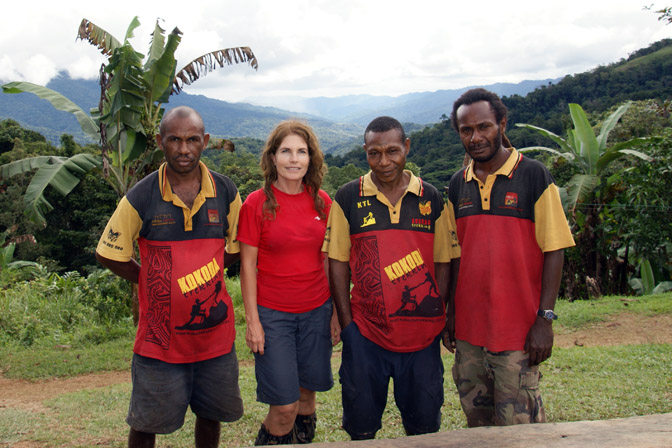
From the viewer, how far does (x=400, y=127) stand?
111 inches

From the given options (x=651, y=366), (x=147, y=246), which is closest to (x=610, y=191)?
(x=651, y=366)

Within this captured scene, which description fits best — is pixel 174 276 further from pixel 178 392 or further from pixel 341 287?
pixel 341 287

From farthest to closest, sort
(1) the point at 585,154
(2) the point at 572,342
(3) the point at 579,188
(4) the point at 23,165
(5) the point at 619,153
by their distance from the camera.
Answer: (1) the point at 585,154 → (4) the point at 23,165 → (5) the point at 619,153 → (3) the point at 579,188 → (2) the point at 572,342

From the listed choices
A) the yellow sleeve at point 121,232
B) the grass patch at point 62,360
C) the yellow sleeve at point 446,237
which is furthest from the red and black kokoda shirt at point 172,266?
the grass patch at point 62,360

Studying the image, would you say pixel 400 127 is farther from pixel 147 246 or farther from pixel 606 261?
pixel 606 261

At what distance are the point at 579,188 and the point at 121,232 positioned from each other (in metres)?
7.53

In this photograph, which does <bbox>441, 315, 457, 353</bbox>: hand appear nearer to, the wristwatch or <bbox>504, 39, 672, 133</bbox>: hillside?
the wristwatch

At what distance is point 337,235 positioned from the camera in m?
2.90

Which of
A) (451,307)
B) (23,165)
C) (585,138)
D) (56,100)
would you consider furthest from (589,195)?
(23,165)

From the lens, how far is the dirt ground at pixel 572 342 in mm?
5914

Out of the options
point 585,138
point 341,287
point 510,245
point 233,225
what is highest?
point 585,138

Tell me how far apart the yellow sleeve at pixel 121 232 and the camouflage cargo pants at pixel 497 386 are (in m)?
1.84

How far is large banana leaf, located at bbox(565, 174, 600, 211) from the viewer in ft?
27.1

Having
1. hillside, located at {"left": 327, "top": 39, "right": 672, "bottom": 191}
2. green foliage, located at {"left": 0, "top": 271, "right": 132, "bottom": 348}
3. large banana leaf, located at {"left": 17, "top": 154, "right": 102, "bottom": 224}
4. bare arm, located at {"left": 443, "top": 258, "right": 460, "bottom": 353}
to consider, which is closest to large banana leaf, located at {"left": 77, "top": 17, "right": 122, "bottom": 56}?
large banana leaf, located at {"left": 17, "top": 154, "right": 102, "bottom": 224}
